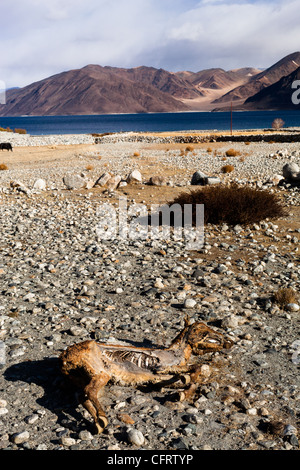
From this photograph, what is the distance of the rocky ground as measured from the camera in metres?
3.66

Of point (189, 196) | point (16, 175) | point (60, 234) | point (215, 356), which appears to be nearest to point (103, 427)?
point (215, 356)

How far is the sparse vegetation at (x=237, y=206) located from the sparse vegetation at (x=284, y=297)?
15.1 ft

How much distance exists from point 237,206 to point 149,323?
597cm

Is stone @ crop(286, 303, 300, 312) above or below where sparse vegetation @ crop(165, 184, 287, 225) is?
below

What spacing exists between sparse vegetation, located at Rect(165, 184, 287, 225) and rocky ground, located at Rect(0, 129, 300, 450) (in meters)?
0.31

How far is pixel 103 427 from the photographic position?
3.61 meters

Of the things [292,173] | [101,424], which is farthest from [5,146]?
[101,424]

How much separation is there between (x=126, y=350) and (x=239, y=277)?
3.45 m

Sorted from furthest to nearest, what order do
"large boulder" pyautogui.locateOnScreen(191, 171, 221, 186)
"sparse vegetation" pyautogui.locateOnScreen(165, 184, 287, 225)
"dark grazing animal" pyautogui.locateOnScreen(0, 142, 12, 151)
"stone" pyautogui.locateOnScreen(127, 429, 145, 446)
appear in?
"dark grazing animal" pyautogui.locateOnScreen(0, 142, 12, 151)
"large boulder" pyautogui.locateOnScreen(191, 171, 221, 186)
"sparse vegetation" pyautogui.locateOnScreen(165, 184, 287, 225)
"stone" pyautogui.locateOnScreen(127, 429, 145, 446)

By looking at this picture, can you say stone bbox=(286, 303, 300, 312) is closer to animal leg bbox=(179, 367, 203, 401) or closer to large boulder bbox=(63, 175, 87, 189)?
animal leg bbox=(179, 367, 203, 401)

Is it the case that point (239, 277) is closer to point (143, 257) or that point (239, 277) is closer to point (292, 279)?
point (292, 279)

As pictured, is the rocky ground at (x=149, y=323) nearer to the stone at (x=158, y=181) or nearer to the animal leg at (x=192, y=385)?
the animal leg at (x=192, y=385)

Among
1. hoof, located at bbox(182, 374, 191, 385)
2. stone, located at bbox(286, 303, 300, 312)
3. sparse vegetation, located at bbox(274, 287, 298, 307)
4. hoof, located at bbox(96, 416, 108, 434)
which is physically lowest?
hoof, located at bbox(96, 416, 108, 434)

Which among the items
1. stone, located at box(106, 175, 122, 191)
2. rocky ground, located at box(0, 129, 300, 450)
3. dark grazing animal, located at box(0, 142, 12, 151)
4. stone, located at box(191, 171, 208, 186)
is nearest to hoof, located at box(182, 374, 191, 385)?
rocky ground, located at box(0, 129, 300, 450)
